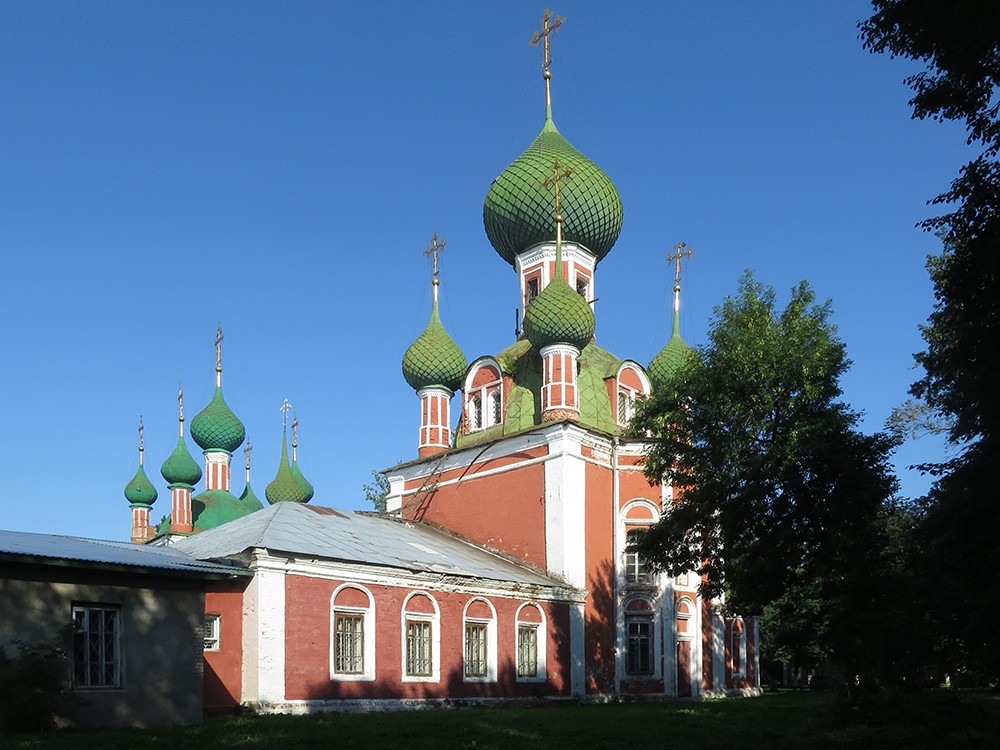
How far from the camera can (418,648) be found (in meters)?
20.7

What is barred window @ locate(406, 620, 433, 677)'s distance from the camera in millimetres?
20438

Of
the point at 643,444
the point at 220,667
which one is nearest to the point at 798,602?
the point at 643,444

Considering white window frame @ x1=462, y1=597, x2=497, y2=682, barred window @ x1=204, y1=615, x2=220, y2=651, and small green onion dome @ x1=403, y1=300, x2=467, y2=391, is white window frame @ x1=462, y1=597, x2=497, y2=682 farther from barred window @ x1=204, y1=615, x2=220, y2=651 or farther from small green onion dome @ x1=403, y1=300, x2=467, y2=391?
small green onion dome @ x1=403, y1=300, x2=467, y2=391

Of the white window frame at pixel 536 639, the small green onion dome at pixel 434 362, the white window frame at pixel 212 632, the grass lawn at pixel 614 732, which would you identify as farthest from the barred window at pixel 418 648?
the small green onion dome at pixel 434 362

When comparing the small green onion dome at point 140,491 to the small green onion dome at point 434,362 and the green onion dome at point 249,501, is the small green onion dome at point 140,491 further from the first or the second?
the small green onion dome at point 434,362

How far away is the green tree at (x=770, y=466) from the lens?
17.5 meters

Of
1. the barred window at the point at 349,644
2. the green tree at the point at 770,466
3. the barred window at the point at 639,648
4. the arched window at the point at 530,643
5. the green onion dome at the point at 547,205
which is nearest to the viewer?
the green tree at the point at 770,466

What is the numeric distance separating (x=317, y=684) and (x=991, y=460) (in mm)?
11620

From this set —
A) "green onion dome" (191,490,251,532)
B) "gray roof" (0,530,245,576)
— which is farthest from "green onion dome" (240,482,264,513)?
"gray roof" (0,530,245,576)

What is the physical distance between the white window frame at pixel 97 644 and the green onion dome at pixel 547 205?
17.4 metres

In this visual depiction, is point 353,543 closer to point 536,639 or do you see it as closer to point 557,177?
point 536,639

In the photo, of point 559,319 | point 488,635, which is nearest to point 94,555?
point 488,635

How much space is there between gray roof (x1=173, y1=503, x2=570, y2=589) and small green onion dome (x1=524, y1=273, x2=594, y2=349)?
534cm

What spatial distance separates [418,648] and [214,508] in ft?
71.0
